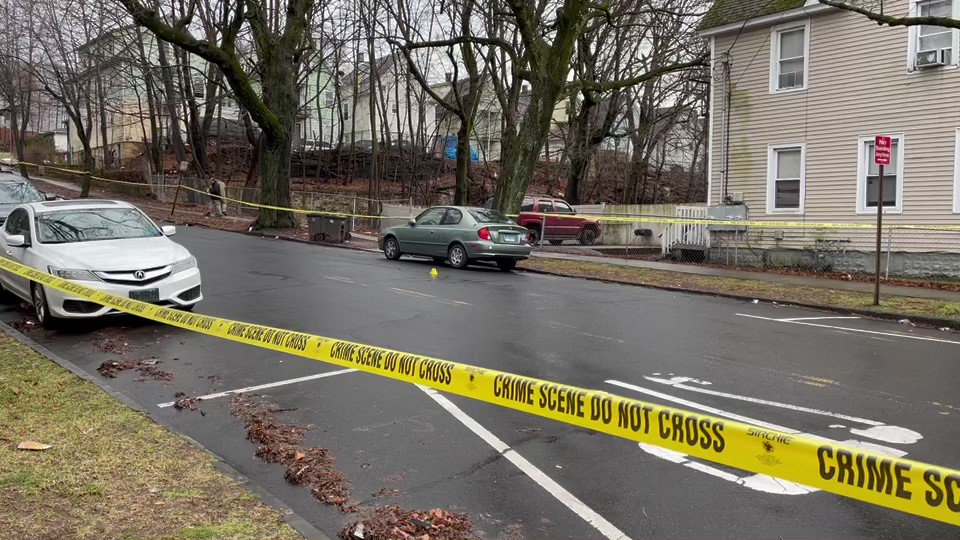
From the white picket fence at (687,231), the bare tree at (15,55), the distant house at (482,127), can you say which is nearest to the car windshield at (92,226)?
the white picket fence at (687,231)

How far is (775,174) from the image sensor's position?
69.7 feet

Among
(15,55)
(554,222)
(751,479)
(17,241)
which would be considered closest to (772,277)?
(554,222)

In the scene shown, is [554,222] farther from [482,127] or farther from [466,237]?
[482,127]

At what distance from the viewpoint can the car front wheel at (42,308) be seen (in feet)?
31.3

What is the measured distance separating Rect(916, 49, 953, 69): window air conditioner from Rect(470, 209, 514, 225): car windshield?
10.4m

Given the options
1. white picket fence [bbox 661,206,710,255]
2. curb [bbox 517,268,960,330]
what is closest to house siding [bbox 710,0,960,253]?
white picket fence [bbox 661,206,710,255]

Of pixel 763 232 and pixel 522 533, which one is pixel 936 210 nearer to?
pixel 763 232

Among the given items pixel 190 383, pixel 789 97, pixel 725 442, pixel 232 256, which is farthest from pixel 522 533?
pixel 789 97

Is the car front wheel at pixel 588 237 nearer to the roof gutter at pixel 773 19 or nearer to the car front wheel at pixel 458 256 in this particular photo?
the roof gutter at pixel 773 19

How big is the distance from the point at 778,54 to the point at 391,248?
39.2 feet

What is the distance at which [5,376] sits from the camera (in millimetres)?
7039

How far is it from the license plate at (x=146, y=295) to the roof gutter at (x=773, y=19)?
16674 millimetres

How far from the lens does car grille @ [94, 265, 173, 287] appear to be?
9.25 m

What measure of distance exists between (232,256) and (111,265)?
9.32 meters
